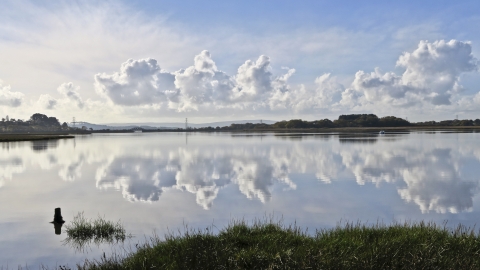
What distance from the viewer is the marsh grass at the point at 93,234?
15680mm

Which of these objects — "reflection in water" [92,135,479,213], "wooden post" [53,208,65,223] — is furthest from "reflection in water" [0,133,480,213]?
"wooden post" [53,208,65,223]

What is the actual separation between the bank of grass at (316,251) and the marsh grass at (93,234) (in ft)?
11.6

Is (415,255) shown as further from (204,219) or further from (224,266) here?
(204,219)

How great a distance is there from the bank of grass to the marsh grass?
354 centimetres

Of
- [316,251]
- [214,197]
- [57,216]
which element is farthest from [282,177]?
[316,251]

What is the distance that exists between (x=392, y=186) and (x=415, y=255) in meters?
19.1

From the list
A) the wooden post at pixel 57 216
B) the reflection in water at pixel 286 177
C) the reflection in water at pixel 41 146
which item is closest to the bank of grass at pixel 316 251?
the wooden post at pixel 57 216

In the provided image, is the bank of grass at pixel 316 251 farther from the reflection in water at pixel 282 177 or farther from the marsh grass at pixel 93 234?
the reflection in water at pixel 282 177

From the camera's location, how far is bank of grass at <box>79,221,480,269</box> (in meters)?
10.6

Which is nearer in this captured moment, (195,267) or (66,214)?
(195,267)

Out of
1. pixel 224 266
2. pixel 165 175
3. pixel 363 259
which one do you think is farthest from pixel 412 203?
pixel 165 175

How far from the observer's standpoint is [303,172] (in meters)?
38.0

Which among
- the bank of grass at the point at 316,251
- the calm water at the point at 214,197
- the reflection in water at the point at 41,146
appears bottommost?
the calm water at the point at 214,197

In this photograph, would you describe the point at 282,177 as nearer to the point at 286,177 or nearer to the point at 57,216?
the point at 286,177
